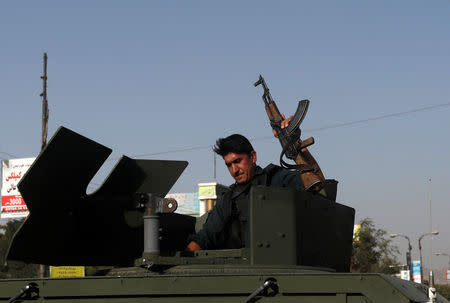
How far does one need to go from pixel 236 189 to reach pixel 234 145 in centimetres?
38

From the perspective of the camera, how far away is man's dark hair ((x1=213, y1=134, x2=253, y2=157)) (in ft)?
21.1

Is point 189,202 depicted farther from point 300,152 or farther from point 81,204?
point 81,204

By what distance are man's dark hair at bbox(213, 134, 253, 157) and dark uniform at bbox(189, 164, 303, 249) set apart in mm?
209

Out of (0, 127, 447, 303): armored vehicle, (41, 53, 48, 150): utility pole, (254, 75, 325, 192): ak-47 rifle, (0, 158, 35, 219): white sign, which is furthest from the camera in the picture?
(0, 158, 35, 219): white sign

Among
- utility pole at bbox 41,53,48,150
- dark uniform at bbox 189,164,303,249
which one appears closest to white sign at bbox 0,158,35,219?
utility pole at bbox 41,53,48,150

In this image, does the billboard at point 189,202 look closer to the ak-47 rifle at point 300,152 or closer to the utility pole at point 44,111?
the utility pole at point 44,111

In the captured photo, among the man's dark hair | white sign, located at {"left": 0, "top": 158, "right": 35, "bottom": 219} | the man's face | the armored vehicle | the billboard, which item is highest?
the billboard

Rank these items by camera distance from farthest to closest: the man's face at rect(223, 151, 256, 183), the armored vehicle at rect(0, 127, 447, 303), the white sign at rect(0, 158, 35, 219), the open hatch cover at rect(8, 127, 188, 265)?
the white sign at rect(0, 158, 35, 219)
the man's face at rect(223, 151, 256, 183)
the open hatch cover at rect(8, 127, 188, 265)
the armored vehicle at rect(0, 127, 447, 303)

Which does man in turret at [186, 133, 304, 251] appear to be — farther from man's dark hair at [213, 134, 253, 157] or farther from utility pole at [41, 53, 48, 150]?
utility pole at [41, 53, 48, 150]

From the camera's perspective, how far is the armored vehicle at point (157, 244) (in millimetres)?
4285

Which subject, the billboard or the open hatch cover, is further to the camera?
the billboard

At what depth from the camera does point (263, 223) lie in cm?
523

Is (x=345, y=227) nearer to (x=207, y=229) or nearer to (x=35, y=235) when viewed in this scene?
(x=207, y=229)

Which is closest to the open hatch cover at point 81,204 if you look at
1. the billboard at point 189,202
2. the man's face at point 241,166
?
the man's face at point 241,166
